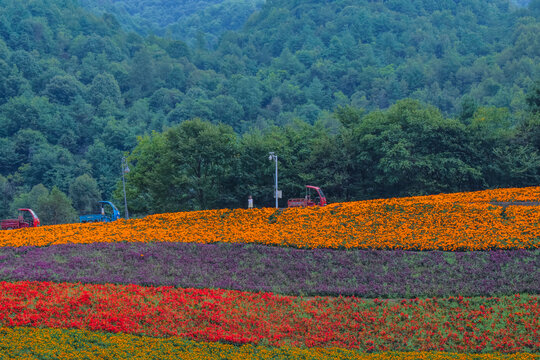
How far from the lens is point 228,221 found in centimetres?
2564

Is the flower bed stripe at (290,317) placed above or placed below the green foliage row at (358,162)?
below

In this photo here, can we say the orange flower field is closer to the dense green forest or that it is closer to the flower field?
the flower field

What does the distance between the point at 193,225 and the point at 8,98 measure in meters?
88.5

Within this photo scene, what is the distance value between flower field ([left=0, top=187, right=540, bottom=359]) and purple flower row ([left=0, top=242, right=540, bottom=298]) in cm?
6

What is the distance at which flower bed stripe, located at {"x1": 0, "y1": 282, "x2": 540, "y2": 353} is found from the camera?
1385 centimetres

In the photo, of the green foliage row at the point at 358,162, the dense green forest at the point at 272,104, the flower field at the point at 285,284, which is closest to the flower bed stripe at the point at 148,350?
the flower field at the point at 285,284

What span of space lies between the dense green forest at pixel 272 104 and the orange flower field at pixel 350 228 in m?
10.3

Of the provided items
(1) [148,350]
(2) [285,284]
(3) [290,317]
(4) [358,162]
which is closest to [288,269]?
(2) [285,284]

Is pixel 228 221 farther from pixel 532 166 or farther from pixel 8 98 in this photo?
pixel 8 98

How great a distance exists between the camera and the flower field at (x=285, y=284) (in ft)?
44.7

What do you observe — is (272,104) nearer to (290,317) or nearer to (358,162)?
(358,162)

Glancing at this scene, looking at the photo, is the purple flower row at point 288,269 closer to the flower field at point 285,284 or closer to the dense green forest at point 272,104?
the flower field at point 285,284

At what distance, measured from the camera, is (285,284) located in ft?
60.4

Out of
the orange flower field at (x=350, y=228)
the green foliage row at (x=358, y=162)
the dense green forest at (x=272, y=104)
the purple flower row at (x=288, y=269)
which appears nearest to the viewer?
the purple flower row at (x=288, y=269)
